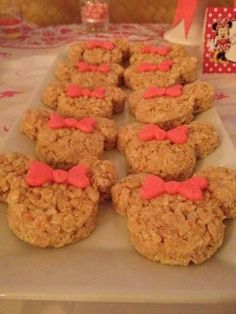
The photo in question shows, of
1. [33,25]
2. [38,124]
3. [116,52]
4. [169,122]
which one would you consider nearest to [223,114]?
[169,122]

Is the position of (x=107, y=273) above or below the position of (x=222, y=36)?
below

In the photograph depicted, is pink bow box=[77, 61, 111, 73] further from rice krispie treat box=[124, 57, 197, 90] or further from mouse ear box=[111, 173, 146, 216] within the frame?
mouse ear box=[111, 173, 146, 216]

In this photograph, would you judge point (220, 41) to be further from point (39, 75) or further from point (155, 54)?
point (39, 75)

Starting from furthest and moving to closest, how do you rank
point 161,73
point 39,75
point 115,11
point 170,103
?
point 115,11 → point 39,75 → point 161,73 → point 170,103

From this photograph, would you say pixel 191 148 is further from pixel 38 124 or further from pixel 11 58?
pixel 11 58

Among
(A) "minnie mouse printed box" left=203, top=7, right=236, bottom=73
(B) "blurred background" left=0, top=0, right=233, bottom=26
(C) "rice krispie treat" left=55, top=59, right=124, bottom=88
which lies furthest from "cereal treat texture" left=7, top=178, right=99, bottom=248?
(B) "blurred background" left=0, top=0, right=233, bottom=26

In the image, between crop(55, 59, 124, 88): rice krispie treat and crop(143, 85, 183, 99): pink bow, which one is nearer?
crop(143, 85, 183, 99): pink bow

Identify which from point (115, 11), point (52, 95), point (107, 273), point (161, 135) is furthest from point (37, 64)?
point (107, 273)
